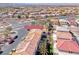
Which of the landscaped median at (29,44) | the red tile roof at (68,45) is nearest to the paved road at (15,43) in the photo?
the landscaped median at (29,44)

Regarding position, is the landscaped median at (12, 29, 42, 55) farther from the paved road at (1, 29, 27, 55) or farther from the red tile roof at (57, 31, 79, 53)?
the red tile roof at (57, 31, 79, 53)

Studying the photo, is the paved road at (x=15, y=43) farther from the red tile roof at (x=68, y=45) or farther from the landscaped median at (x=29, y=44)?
the red tile roof at (x=68, y=45)

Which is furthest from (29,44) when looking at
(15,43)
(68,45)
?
(68,45)

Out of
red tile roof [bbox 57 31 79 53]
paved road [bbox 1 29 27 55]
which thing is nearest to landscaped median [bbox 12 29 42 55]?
paved road [bbox 1 29 27 55]

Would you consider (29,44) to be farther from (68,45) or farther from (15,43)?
(68,45)

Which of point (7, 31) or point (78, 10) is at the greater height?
point (78, 10)
